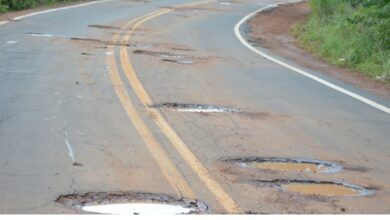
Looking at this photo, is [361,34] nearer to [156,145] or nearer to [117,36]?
[117,36]

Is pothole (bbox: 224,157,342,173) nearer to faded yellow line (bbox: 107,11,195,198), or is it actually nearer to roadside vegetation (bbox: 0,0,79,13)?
faded yellow line (bbox: 107,11,195,198)

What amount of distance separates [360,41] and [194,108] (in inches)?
371

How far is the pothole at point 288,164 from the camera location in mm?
7721

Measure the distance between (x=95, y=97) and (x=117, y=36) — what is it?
9119 millimetres

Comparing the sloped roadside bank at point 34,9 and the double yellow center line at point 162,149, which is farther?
the sloped roadside bank at point 34,9

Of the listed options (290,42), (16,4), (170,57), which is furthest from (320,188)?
(16,4)

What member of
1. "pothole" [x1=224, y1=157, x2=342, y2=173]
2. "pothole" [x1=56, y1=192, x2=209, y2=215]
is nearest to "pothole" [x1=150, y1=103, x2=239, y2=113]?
"pothole" [x1=224, y1=157, x2=342, y2=173]

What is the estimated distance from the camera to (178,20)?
27906 mm

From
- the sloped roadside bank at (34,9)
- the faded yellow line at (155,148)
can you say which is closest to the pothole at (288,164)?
the faded yellow line at (155,148)

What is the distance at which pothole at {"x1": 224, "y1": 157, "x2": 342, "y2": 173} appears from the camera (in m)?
7.72

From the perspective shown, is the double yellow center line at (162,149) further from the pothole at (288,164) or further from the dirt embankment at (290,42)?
the dirt embankment at (290,42)

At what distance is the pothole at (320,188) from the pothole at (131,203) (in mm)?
1088
